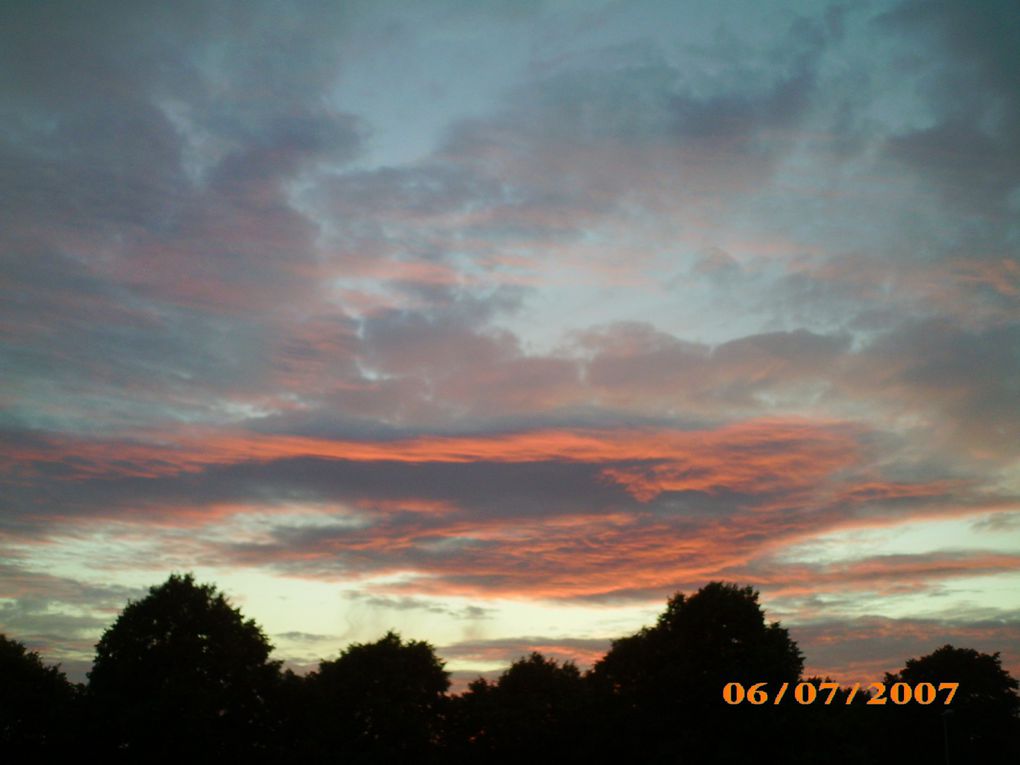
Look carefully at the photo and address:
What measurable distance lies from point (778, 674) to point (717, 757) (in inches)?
326

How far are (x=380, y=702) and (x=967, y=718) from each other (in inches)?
2772

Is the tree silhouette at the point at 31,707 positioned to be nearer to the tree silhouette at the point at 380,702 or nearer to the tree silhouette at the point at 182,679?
the tree silhouette at the point at 182,679

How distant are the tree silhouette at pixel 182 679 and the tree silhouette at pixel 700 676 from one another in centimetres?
3035

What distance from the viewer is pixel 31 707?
259ft

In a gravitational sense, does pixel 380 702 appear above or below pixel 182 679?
below

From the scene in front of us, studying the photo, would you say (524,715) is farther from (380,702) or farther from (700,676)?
(700,676)

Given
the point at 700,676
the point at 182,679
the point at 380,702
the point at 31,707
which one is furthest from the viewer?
the point at 31,707

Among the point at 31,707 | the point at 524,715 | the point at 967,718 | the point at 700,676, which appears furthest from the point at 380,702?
the point at 967,718

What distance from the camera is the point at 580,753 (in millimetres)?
74312

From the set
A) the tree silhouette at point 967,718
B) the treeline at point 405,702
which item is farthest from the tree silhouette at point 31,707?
the tree silhouette at point 967,718

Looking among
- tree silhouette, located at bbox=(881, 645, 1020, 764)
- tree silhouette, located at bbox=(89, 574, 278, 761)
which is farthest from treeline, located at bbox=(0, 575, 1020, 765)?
tree silhouette, located at bbox=(881, 645, 1020, 764)

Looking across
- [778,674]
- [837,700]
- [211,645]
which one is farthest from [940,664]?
[211,645]

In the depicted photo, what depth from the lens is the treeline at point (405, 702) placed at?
6388cm

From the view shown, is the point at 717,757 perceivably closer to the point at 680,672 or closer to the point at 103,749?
the point at 680,672
